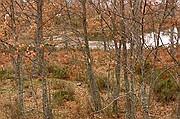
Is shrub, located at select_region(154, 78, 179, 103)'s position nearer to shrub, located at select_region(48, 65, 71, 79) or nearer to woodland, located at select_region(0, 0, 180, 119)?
woodland, located at select_region(0, 0, 180, 119)

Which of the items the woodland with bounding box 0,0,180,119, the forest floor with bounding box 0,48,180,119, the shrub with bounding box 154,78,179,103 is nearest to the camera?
the woodland with bounding box 0,0,180,119

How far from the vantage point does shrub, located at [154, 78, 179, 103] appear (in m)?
8.51

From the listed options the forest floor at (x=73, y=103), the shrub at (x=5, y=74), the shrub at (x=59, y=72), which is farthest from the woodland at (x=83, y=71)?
the shrub at (x=59, y=72)

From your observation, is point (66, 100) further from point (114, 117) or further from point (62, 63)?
point (62, 63)

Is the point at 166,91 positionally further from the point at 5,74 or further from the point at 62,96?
the point at 5,74

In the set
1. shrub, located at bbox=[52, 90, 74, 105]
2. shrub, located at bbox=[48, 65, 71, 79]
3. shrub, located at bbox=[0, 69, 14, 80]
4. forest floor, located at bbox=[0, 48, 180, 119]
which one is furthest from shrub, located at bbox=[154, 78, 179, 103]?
shrub, located at bbox=[0, 69, 14, 80]

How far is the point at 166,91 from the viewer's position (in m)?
8.63

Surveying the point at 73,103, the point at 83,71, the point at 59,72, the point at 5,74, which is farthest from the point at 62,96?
the point at 5,74

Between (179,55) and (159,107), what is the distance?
242 inches

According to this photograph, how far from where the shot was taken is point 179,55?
13719 millimetres

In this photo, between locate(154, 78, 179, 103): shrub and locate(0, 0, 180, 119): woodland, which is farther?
locate(154, 78, 179, 103): shrub

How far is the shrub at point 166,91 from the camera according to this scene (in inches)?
335

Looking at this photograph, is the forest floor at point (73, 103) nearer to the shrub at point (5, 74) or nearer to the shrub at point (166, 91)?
the shrub at point (5, 74)

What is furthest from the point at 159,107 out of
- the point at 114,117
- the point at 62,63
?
the point at 62,63
